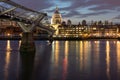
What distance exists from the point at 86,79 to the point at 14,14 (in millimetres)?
26278

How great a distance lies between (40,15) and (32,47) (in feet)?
31.3

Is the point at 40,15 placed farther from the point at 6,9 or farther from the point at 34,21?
the point at 6,9

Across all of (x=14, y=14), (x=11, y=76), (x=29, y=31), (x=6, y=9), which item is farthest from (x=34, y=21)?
(x=11, y=76)

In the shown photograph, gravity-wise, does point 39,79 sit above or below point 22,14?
below

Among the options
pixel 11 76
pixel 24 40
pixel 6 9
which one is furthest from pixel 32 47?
pixel 11 76

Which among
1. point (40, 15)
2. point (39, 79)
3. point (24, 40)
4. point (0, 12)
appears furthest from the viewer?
point (40, 15)

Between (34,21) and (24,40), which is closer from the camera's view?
(24,40)

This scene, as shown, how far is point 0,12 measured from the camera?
46.7 meters

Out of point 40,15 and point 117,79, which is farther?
point 40,15

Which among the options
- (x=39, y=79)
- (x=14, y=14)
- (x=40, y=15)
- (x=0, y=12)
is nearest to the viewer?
(x=39, y=79)

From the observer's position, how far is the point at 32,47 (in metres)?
60.9

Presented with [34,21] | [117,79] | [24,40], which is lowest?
[117,79]

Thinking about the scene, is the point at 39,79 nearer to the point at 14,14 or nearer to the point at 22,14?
the point at 14,14

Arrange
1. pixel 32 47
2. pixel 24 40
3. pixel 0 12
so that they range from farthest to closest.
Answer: pixel 32 47
pixel 24 40
pixel 0 12
